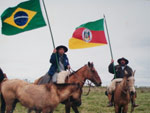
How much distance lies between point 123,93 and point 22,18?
211 inches

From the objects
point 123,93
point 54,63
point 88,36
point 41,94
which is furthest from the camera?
point 88,36

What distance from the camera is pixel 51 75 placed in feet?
41.4

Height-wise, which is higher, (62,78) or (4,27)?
(4,27)

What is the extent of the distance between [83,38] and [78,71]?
201 cm

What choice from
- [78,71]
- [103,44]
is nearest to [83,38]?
[103,44]

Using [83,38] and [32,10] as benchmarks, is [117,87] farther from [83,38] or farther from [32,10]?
[32,10]

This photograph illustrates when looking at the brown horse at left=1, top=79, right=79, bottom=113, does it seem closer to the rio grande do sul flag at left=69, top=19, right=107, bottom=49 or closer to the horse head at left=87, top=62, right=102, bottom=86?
the horse head at left=87, top=62, right=102, bottom=86

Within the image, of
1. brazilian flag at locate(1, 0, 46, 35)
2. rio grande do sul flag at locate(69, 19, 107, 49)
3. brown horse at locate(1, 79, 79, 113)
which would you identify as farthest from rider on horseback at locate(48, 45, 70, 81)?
brown horse at locate(1, 79, 79, 113)

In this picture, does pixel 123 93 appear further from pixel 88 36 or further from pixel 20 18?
pixel 20 18

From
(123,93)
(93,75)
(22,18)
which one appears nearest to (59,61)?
(93,75)

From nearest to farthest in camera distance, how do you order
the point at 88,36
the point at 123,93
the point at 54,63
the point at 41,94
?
1. the point at 41,94
2. the point at 123,93
3. the point at 54,63
4. the point at 88,36

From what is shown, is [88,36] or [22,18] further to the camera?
[88,36]

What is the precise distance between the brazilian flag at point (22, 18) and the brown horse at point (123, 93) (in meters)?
4.22

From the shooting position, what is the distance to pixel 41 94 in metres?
10.1
